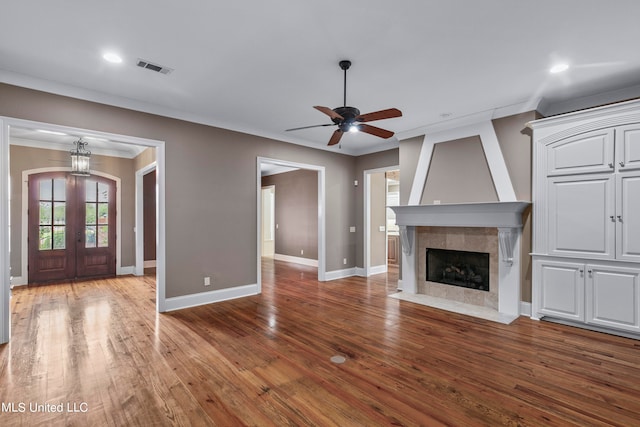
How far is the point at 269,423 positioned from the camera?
2055 mm

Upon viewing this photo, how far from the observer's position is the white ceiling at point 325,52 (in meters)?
2.36

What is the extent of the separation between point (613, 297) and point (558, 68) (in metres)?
2.57

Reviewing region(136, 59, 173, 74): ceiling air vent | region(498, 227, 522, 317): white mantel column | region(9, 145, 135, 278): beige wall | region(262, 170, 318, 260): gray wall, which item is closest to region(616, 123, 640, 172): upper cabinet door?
region(498, 227, 522, 317): white mantel column

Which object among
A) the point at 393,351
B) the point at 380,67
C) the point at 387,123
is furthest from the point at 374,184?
the point at 393,351

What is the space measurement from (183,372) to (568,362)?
347 centimetres

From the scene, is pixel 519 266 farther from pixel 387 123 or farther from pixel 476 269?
pixel 387 123

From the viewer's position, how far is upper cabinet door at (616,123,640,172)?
11.1ft

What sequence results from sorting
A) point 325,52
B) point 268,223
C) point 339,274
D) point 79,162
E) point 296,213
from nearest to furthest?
point 325,52, point 79,162, point 339,274, point 296,213, point 268,223

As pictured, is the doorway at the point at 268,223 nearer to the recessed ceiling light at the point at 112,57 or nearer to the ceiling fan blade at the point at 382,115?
the recessed ceiling light at the point at 112,57

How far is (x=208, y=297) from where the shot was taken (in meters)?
4.79

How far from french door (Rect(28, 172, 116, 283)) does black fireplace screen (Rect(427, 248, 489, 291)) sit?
22.1ft

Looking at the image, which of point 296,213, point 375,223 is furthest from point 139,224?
point 375,223

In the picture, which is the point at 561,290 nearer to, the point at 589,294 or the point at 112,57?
the point at 589,294

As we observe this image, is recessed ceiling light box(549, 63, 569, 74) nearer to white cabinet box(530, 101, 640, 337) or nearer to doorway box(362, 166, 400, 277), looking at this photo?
white cabinet box(530, 101, 640, 337)
